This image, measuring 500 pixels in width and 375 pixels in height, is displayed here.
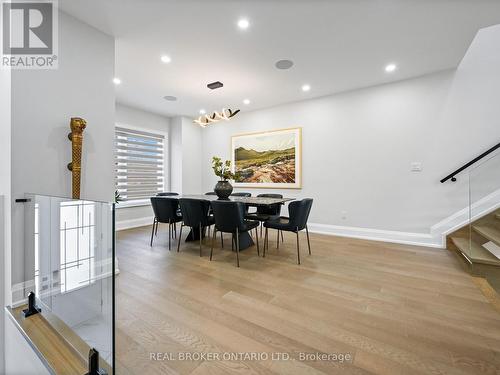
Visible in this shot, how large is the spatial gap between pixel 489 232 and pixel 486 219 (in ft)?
0.67

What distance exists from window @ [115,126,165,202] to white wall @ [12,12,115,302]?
9.17 feet

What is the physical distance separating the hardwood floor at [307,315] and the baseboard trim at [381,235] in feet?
1.91

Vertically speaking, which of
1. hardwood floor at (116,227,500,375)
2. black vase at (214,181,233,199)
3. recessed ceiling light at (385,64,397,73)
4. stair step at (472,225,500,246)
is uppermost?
recessed ceiling light at (385,64,397,73)

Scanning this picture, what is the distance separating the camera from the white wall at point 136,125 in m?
5.11

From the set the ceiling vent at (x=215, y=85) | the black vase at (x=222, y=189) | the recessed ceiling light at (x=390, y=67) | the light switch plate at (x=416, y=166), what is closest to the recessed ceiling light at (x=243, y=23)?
the ceiling vent at (x=215, y=85)

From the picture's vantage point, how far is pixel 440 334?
164 cm

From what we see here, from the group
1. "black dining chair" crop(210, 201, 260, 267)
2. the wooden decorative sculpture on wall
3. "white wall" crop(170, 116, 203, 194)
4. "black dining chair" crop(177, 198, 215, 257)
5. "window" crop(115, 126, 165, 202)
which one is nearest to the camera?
the wooden decorative sculpture on wall

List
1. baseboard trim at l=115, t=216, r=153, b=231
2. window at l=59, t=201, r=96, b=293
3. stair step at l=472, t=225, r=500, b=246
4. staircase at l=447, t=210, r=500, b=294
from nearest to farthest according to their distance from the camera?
window at l=59, t=201, r=96, b=293
staircase at l=447, t=210, r=500, b=294
stair step at l=472, t=225, r=500, b=246
baseboard trim at l=115, t=216, r=153, b=231

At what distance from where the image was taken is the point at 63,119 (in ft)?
7.63

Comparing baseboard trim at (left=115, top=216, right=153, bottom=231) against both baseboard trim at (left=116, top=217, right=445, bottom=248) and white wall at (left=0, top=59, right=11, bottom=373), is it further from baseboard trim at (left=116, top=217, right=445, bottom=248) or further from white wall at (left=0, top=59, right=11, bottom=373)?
white wall at (left=0, top=59, right=11, bottom=373)

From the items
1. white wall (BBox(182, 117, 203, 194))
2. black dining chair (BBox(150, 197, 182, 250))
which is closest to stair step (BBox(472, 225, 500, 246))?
black dining chair (BBox(150, 197, 182, 250))

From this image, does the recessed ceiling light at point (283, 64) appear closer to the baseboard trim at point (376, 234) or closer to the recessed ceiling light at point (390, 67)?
the recessed ceiling light at point (390, 67)

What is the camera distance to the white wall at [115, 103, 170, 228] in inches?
201

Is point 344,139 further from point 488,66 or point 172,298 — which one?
point 172,298
